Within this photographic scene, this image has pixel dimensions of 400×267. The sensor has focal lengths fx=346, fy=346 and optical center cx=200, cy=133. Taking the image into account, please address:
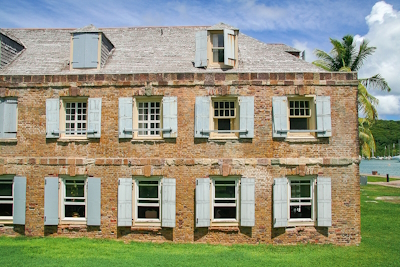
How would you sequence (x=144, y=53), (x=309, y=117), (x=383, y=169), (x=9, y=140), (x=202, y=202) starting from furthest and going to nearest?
(x=383, y=169) → (x=144, y=53) → (x=9, y=140) → (x=309, y=117) → (x=202, y=202)

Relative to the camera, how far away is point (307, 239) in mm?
13461

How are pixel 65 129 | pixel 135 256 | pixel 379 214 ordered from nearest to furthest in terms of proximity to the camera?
pixel 135 256, pixel 65 129, pixel 379 214

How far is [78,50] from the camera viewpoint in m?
14.9

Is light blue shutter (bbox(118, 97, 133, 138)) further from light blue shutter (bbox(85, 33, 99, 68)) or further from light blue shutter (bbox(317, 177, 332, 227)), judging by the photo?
light blue shutter (bbox(317, 177, 332, 227))

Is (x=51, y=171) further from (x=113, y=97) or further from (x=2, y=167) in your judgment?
(x=113, y=97)

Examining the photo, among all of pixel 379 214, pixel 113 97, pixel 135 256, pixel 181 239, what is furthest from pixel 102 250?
pixel 379 214

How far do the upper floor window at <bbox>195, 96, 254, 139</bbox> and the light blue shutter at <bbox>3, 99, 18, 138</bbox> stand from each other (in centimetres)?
761

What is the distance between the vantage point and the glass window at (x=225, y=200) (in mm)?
13641

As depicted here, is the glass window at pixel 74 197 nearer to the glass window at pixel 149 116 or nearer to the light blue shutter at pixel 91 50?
the glass window at pixel 149 116

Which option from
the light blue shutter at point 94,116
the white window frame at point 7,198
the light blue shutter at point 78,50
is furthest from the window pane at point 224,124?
the white window frame at point 7,198

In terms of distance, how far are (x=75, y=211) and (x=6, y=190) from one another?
10.2 ft

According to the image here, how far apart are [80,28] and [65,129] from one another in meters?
4.43

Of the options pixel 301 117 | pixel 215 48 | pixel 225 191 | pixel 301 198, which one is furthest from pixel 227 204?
pixel 215 48

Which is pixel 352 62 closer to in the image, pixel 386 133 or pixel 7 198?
pixel 7 198
